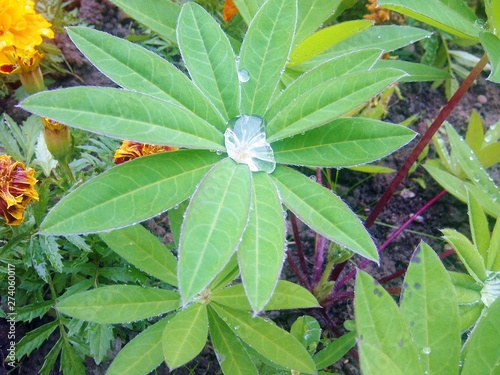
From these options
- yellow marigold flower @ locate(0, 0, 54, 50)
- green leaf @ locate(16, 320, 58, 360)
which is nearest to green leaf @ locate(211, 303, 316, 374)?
green leaf @ locate(16, 320, 58, 360)

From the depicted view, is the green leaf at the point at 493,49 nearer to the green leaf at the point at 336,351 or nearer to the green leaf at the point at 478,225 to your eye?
the green leaf at the point at 478,225

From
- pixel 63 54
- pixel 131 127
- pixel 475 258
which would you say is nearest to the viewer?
pixel 131 127

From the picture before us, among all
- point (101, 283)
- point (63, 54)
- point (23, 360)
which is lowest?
point (23, 360)

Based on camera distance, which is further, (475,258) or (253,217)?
(475,258)

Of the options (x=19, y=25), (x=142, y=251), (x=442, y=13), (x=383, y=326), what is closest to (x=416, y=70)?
A: (x=442, y=13)

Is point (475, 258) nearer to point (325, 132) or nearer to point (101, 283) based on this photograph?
point (325, 132)

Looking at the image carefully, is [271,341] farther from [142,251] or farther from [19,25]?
[19,25]

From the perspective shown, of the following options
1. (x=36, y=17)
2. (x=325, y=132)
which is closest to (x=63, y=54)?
(x=36, y=17)
